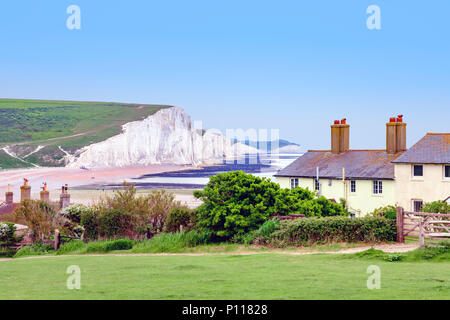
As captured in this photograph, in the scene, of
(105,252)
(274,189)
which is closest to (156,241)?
(105,252)

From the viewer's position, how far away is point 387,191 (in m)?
Result: 41.7

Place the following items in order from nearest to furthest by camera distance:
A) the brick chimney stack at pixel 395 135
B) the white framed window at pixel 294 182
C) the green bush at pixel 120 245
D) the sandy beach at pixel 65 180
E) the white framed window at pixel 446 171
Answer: the green bush at pixel 120 245 → the white framed window at pixel 446 171 → the brick chimney stack at pixel 395 135 → the white framed window at pixel 294 182 → the sandy beach at pixel 65 180

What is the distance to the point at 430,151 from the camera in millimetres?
39594

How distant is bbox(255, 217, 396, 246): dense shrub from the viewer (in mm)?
26000

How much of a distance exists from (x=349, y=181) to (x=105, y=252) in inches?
876

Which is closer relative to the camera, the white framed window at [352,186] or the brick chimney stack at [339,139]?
the white framed window at [352,186]

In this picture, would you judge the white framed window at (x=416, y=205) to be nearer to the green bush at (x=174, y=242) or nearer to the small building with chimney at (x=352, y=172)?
the small building with chimney at (x=352, y=172)

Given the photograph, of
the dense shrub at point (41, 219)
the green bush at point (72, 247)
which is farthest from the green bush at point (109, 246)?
the dense shrub at point (41, 219)

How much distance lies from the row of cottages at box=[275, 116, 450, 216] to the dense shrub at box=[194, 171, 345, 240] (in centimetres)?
962

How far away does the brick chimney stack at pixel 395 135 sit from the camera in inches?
1704

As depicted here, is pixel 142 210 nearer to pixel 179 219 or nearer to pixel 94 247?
pixel 179 219

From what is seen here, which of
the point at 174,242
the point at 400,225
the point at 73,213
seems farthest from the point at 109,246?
the point at 400,225
